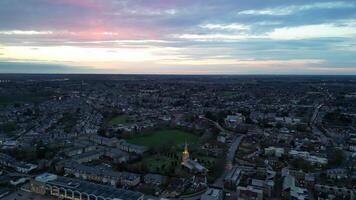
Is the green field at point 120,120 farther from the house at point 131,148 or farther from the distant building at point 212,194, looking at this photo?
the distant building at point 212,194

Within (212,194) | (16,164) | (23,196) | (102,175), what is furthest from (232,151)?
(16,164)

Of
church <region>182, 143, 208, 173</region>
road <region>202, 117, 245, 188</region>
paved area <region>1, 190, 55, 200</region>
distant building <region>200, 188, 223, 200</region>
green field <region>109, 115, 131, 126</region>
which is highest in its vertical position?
distant building <region>200, 188, 223, 200</region>

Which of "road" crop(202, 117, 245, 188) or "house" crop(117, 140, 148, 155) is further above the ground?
"house" crop(117, 140, 148, 155)

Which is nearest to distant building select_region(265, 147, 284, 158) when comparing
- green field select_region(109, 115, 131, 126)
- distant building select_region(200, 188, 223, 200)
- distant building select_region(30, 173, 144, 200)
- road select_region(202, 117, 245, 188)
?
road select_region(202, 117, 245, 188)

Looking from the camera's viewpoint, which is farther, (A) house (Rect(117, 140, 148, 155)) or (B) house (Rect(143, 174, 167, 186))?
(A) house (Rect(117, 140, 148, 155))

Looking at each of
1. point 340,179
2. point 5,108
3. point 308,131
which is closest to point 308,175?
point 340,179

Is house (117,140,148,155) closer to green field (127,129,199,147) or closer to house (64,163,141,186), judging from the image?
green field (127,129,199,147)

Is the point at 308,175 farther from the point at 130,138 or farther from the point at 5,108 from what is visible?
the point at 5,108
